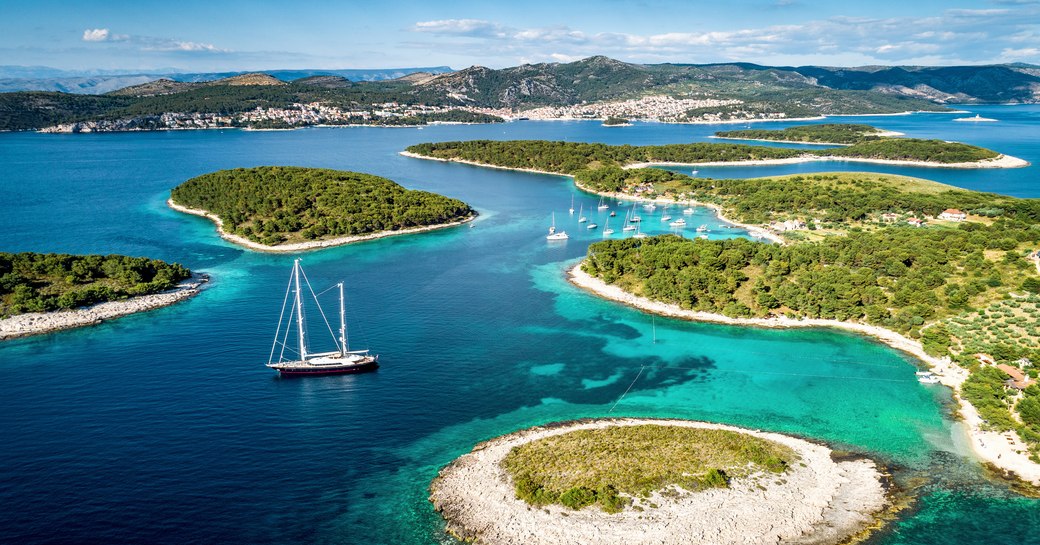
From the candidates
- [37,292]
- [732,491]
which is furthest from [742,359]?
[37,292]

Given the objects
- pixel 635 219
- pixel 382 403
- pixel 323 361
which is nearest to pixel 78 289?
pixel 323 361

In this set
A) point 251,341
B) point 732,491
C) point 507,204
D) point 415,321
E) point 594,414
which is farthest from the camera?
point 507,204

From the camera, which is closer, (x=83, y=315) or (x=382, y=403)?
(x=382, y=403)

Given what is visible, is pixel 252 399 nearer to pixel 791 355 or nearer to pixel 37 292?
pixel 37 292

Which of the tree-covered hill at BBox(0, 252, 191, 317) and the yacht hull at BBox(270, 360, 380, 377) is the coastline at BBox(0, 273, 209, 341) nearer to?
the tree-covered hill at BBox(0, 252, 191, 317)

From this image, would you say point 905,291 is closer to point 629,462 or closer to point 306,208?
point 629,462

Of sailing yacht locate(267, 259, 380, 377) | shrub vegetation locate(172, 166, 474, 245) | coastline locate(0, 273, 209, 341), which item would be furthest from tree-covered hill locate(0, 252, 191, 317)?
sailing yacht locate(267, 259, 380, 377)
